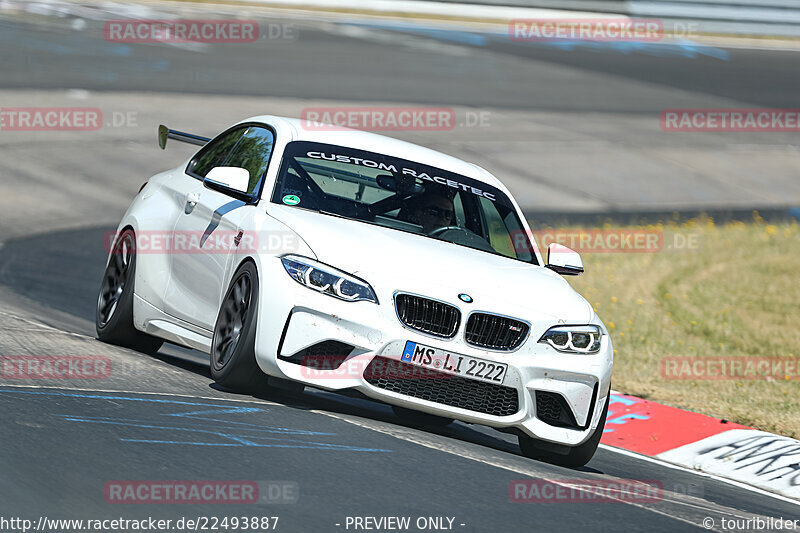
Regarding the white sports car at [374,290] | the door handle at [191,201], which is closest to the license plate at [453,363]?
the white sports car at [374,290]

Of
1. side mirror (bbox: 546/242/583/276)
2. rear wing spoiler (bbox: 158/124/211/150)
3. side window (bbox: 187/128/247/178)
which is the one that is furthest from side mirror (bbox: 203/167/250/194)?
side mirror (bbox: 546/242/583/276)

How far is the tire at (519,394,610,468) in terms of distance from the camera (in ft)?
24.0

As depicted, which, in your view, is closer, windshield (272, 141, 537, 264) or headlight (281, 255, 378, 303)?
headlight (281, 255, 378, 303)

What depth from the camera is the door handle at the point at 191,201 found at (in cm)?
822

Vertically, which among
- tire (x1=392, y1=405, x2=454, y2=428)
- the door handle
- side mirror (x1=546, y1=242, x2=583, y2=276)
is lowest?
tire (x1=392, y1=405, x2=454, y2=428)

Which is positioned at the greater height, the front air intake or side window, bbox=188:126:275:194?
side window, bbox=188:126:275:194

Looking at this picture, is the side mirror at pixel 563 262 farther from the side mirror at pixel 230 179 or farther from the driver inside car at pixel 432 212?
the side mirror at pixel 230 179

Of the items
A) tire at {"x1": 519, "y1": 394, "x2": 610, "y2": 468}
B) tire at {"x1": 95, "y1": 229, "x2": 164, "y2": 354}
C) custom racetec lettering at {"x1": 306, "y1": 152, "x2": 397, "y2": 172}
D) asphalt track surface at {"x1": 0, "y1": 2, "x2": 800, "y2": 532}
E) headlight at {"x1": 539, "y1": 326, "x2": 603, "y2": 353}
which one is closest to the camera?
asphalt track surface at {"x1": 0, "y1": 2, "x2": 800, "y2": 532}

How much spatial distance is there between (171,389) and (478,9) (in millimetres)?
29188

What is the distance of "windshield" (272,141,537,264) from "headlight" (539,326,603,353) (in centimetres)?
103

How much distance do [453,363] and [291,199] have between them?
158cm

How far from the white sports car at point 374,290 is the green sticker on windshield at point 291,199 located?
0.01 metres

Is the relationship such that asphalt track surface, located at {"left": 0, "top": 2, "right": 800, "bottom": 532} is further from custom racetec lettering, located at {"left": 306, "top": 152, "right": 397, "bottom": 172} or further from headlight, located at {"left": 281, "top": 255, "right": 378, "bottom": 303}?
custom racetec lettering, located at {"left": 306, "top": 152, "right": 397, "bottom": 172}

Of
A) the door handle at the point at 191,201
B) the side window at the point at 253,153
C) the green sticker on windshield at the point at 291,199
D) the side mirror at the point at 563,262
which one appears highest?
the side window at the point at 253,153
